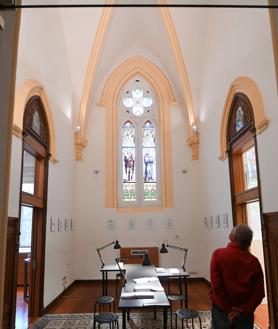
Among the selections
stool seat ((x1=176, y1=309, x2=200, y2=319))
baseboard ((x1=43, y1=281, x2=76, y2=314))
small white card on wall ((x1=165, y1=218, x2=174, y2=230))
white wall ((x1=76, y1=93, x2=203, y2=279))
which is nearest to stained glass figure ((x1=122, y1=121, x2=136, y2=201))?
white wall ((x1=76, y1=93, x2=203, y2=279))

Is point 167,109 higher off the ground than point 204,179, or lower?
higher

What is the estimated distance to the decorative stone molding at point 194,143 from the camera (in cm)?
902

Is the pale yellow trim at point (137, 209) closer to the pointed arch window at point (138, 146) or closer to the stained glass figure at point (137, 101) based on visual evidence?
the pointed arch window at point (138, 146)

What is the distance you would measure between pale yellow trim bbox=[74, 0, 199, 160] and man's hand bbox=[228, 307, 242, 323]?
6831 mm

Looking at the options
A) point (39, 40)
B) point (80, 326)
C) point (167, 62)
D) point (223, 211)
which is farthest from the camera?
point (167, 62)

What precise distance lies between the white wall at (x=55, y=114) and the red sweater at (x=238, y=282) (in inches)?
119

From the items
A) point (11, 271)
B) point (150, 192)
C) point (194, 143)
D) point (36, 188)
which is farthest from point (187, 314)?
point (194, 143)

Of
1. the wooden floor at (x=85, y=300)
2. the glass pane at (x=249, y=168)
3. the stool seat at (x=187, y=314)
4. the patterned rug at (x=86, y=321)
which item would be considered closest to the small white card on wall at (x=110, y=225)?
the wooden floor at (x=85, y=300)

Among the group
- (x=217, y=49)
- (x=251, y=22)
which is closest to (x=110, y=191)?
(x=217, y=49)

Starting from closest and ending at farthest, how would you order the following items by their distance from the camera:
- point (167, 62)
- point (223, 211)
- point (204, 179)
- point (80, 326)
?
point (80, 326), point (223, 211), point (204, 179), point (167, 62)

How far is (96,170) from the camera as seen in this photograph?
363 inches

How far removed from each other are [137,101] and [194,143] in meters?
2.22

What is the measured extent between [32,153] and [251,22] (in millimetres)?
4297

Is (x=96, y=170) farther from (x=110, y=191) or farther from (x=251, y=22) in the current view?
(x=251, y=22)
